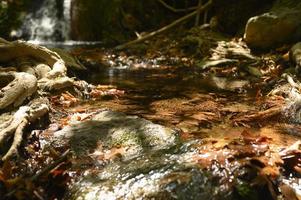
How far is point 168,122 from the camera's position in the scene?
15.5 ft

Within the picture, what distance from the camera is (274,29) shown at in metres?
9.35

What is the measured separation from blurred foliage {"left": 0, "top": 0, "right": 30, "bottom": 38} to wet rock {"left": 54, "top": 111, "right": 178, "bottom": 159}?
406 inches

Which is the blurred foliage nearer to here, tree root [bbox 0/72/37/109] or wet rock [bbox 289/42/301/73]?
tree root [bbox 0/72/37/109]

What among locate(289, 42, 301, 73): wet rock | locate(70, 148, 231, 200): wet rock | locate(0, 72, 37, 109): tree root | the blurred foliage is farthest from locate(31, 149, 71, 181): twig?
the blurred foliage

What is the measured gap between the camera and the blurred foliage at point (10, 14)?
13766 millimetres

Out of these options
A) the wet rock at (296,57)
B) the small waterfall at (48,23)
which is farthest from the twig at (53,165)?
the small waterfall at (48,23)

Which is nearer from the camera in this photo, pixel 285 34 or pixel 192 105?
pixel 192 105

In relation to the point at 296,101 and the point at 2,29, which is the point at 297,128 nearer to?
the point at 296,101

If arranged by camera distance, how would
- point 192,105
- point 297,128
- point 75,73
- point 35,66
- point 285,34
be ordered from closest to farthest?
point 297,128
point 192,105
point 35,66
point 75,73
point 285,34

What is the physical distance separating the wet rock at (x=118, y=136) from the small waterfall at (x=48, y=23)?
9.70 m

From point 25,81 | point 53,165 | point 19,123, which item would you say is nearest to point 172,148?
point 53,165

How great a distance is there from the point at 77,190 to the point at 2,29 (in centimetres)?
1151

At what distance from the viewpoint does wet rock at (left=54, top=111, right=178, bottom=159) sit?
13.1 ft

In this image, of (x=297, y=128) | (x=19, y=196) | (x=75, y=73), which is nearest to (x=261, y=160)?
(x=297, y=128)
